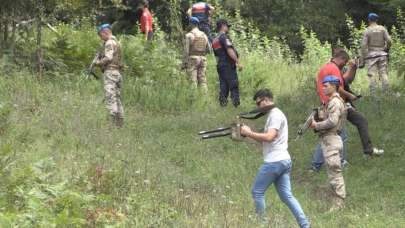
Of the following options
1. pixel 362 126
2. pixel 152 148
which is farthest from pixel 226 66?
pixel 362 126

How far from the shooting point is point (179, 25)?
20.8m

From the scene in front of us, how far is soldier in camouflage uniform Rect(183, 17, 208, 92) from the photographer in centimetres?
1662

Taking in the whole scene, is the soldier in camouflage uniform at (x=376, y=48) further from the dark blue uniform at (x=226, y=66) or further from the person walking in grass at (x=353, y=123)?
the person walking in grass at (x=353, y=123)

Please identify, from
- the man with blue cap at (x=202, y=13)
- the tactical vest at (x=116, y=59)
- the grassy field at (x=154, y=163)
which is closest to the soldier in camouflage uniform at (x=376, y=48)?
the grassy field at (x=154, y=163)

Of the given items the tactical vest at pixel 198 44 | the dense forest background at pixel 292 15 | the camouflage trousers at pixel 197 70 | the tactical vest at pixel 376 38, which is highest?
the tactical vest at pixel 376 38

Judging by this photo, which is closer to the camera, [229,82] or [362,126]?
[362,126]

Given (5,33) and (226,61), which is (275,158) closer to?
(226,61)

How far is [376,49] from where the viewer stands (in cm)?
1602

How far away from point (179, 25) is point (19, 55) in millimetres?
5344

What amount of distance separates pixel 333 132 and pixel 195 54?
24.6 ft

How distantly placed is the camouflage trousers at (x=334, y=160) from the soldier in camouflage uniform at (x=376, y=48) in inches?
250

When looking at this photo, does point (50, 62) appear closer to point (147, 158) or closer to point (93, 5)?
point (93, 5)

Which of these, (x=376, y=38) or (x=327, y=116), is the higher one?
(x=327, y=116)

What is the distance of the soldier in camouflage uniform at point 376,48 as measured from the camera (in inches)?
620
